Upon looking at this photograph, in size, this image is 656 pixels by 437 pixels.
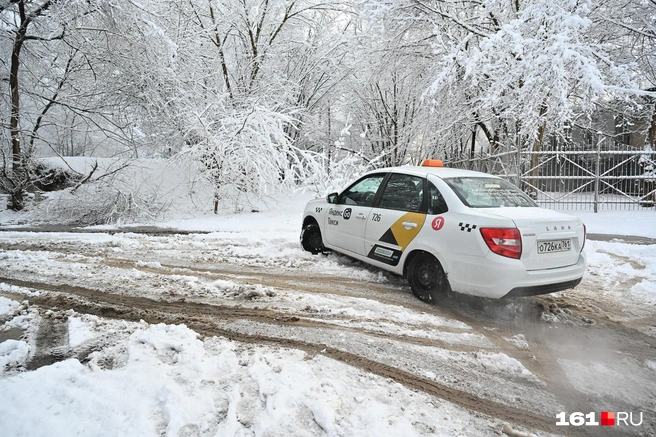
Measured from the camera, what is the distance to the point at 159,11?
11305 millimetres

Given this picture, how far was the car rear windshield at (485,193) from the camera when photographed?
4566 mm

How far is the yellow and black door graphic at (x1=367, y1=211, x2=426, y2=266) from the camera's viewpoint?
482cm

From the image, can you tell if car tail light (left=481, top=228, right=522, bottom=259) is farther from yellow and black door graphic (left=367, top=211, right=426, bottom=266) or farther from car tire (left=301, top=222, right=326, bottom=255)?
car tire (left=301, top=222, right=326, bottom=255)

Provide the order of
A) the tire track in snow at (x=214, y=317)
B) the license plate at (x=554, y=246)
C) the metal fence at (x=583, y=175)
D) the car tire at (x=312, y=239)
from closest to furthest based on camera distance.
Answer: the tire track in snow at (x=214, y=317) → the license plate at (x=554, y=246) → the car tire at (x=312, y=239) → the metal fence at (x=583, y=175)

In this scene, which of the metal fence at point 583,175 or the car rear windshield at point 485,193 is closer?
the car rear windshield at point 485,193

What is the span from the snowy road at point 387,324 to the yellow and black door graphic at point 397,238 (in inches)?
16.3

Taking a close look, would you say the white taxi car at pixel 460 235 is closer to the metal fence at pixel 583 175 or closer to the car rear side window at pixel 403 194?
the car rear side window at pixel 403 194

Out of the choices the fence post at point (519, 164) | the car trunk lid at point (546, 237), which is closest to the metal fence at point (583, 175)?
the fence post at point (519, 164)

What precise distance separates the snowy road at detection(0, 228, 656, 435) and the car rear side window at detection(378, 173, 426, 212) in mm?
1066

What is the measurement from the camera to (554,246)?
164 inches

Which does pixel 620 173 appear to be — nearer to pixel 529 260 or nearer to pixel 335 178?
pixel 335 178

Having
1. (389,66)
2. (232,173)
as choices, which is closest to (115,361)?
(232,173)

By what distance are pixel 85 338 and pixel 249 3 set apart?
563 inches

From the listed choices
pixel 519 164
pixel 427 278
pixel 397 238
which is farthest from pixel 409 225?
pixel 519 164
